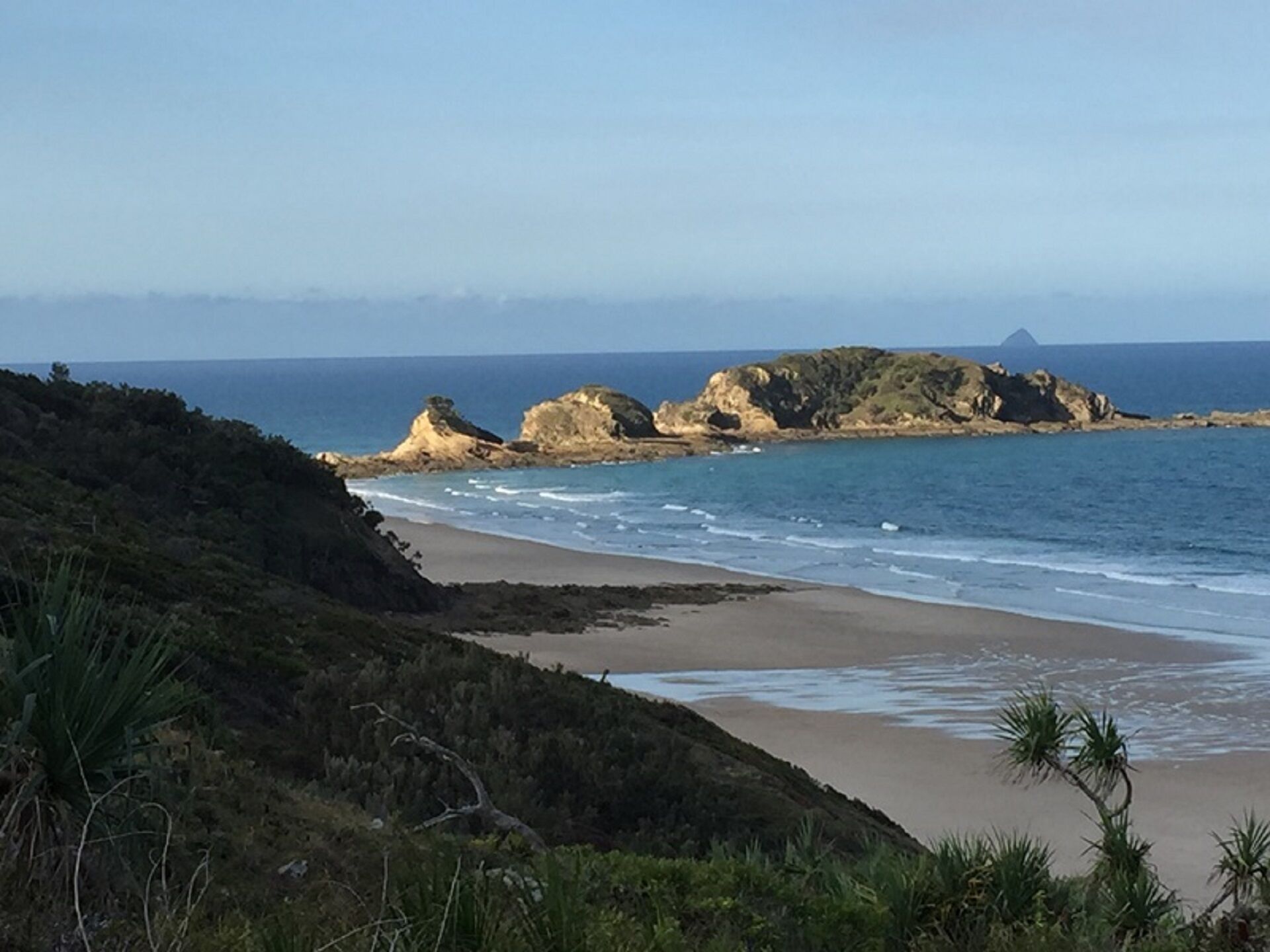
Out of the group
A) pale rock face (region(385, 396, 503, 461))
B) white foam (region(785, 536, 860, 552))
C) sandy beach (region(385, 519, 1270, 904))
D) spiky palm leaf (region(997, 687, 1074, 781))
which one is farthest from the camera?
pale rock face (region(385, 396, 503, 461))

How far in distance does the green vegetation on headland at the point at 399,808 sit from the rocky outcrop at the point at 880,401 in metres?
97.5

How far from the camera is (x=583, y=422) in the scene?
11006 centimetres

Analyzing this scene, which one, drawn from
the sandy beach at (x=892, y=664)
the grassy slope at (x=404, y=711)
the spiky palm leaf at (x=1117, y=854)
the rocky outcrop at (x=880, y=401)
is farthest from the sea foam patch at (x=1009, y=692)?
the rocky outcrop at (x=880, y=401)

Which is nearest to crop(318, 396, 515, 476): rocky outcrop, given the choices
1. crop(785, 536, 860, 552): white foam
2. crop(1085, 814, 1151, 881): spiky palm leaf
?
crop(785, 536, 860, 552): white foam

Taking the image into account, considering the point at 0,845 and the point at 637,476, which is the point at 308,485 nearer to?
the point at 0,845

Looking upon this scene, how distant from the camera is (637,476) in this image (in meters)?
89.3

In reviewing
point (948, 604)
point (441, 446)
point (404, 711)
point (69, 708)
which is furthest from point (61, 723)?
point (441, 446)

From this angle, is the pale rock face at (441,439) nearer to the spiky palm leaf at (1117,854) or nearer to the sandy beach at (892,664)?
the sandy beach at (892,664)

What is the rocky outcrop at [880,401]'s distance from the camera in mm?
120188

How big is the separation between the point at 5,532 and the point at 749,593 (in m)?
26.8

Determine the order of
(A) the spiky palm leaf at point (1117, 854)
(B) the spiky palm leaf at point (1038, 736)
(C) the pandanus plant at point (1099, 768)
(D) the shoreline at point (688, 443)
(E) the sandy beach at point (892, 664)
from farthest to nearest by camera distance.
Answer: (D) the shoreline at point (688, 443) < (E) the sandy beach at point (892, 664) < (B) the spiky palm leaf at point (1038, 736) < (A) the spiky palm leaf at point (1117, 854) < (C) the pandanus plant at point (1099, 768)

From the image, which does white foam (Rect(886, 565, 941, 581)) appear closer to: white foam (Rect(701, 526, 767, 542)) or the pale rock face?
white foam (Rect(701, 526, 767, 542))

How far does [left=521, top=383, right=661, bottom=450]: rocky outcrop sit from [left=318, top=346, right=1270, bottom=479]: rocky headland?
9cm

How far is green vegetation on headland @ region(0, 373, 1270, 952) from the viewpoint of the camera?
5.12m
